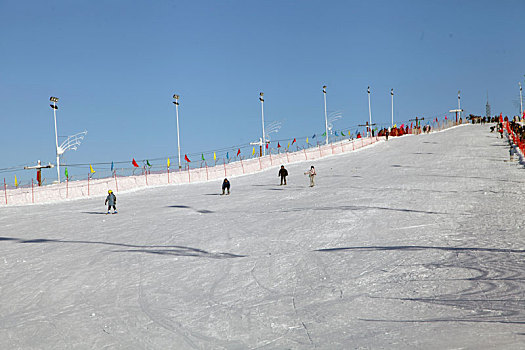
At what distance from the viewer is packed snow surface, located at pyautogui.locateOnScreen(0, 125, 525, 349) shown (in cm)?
666

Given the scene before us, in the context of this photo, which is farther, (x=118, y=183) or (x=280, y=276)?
(x=118, y=183)

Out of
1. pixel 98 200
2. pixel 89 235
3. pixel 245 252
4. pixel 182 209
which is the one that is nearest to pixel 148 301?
pixel 245 252

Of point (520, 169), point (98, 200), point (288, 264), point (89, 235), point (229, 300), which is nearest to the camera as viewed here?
point (229, 300)

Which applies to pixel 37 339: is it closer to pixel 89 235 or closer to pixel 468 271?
pixel 468 271

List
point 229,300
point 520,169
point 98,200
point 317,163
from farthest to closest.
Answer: point 317,163, point 98,200, point 520,169, point 229,300

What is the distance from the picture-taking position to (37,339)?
285 inches

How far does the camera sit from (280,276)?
9430 mm

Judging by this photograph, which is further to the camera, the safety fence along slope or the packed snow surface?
the safety fence along slope

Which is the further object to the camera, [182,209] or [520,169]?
[520,169]

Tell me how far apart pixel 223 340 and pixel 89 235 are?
10.8 meters

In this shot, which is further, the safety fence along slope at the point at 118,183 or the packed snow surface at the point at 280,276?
the safety fence along slope at the point at 118,183

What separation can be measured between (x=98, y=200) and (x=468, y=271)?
79.2 ft

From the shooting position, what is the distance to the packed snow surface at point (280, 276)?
6656mm

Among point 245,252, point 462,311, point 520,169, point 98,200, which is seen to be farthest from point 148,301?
point 520,169
